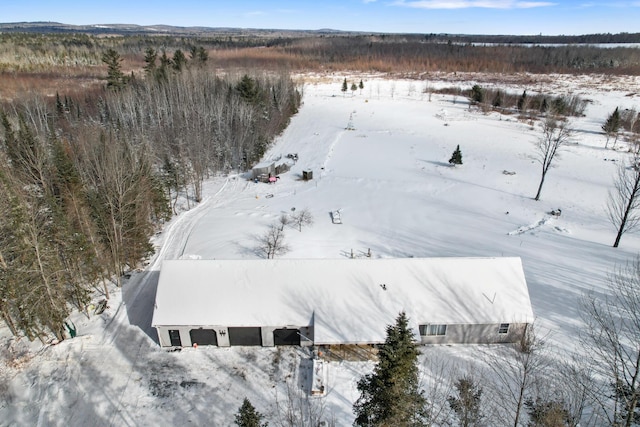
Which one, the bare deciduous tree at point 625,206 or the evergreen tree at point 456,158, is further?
the evergreen tree at point 456,158

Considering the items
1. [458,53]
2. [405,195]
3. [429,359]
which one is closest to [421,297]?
[429,359]

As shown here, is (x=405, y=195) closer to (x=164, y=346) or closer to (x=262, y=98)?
(x=164, y=346)

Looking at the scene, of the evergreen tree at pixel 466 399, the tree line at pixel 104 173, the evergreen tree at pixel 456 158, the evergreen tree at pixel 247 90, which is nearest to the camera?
the evergreen tree at pixel 466 399

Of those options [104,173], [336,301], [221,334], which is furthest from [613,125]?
[104,173]

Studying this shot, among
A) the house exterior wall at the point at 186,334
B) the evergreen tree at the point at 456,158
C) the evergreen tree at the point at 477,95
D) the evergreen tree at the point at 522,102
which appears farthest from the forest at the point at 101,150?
the evergreen tree at the point at 456,158

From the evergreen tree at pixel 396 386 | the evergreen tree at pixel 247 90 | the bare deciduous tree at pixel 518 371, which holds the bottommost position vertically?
the bare deciduous tree at pixel 518 371

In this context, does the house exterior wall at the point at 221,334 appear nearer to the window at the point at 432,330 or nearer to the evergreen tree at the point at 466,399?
the window at the point at 432,330
